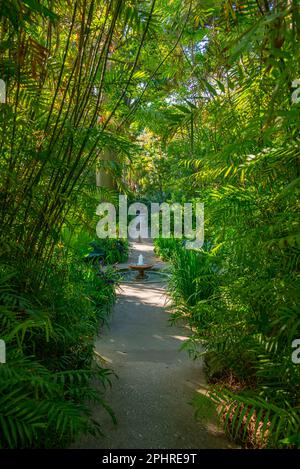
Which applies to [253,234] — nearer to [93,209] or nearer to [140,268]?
[93,209]

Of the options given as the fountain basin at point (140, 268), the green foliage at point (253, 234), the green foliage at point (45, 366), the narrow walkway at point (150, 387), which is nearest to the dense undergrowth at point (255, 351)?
the green foliage at point (253, 234)

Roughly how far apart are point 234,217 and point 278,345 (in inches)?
20.5

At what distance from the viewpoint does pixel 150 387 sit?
77.3 inches

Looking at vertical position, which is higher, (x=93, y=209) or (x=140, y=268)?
(x=93, y=209)

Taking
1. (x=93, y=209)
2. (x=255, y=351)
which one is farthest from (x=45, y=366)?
(x=255, y=351)

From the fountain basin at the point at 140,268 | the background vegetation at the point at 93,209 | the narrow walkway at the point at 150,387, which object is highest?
the background vegetation at the point at 93,209

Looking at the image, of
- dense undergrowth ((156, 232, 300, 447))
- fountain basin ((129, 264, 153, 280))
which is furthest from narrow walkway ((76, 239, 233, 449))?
fountain basin ((129, 264, 153, 280))

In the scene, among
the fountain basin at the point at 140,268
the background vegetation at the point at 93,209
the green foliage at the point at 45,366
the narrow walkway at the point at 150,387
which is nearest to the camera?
the green foliage at the point at 45,366

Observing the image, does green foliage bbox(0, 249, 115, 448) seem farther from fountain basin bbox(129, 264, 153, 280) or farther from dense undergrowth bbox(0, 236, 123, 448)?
fountain basin bbox(129, 264, 153, 280)

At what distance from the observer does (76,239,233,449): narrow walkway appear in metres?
1.48

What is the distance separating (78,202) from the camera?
1608 millimetres

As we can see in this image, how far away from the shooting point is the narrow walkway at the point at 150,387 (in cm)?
148

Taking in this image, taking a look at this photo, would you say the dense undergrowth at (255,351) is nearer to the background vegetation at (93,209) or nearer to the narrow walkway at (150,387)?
the background vegetation at (93,209)

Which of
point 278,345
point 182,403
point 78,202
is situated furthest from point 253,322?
point 78,202
